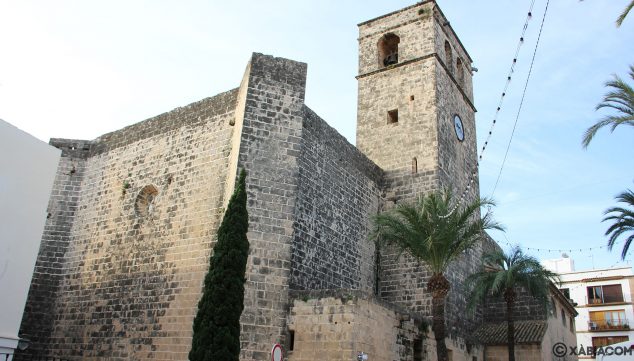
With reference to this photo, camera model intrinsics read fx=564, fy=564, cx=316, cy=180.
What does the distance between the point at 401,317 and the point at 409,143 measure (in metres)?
6.33

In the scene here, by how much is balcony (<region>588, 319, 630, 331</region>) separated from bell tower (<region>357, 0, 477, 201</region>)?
51.1ft

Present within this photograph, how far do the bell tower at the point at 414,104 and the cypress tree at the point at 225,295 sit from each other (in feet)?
23.3

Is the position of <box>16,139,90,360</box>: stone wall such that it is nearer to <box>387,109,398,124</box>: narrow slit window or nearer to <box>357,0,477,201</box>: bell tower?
<box>357,0,477,201</box>: bell tower

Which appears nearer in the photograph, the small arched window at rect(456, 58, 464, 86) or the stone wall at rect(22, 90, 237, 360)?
the stone wall at rect(22, 90, 237, 360)

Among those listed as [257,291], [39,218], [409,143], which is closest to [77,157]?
[39,218]

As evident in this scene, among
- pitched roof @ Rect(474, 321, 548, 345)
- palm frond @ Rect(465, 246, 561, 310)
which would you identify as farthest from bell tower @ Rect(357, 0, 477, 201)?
pitched roof @ Rect(474, 321, 548, 345)

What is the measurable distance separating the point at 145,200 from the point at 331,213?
15.2 feet

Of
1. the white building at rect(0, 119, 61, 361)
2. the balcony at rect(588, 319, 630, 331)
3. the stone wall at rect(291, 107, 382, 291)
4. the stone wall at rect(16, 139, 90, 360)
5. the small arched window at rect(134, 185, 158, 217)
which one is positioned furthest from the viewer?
the balcony at rect(588, 319, 630, 331)

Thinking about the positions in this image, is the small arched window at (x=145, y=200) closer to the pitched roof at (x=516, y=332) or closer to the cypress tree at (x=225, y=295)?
the cypress tree at (x=225, y=295)

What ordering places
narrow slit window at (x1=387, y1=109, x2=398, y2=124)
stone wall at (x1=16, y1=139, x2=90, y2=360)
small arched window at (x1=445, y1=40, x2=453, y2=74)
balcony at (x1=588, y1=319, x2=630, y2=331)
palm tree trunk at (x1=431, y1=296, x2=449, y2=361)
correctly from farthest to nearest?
balcony at (x1=588, y1=319, x2=630, y2=331) < small arched window at (x1=445, y1=40, x2=453, y2=74) < narrow slit window at (x1=387, y1=109, x2=398, y2=124) < stone wall at (x1=16, y1=139, x2=90, y2=360) < palm tree trunk at (x1=431, y1=296, x2=449, y2=361)

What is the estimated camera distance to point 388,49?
1953cm

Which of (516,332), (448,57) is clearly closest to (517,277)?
(516,332)

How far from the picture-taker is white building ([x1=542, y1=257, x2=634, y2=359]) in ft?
94.6

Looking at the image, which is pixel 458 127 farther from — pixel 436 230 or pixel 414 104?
pixel 436 230
